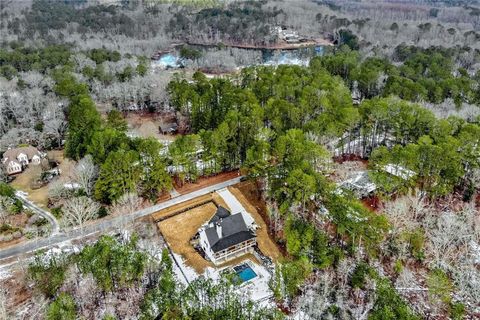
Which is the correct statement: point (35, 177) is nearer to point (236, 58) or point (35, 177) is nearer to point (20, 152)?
point (20, 152)

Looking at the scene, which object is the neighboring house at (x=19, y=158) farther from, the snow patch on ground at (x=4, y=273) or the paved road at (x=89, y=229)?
the snow patch on ground at (x=4, y=273)

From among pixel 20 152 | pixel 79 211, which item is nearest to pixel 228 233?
pixel 79 211

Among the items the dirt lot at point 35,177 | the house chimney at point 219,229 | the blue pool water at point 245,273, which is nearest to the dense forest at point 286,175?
the dirt lot at point 35,177

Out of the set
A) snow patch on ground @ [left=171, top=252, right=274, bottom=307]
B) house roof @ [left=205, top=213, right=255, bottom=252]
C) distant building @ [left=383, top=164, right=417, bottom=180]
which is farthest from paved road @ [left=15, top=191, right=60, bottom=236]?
distant building @ [left=383, top=164, right=417, bottom=180]

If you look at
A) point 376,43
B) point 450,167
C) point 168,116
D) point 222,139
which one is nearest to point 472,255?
point 450,167

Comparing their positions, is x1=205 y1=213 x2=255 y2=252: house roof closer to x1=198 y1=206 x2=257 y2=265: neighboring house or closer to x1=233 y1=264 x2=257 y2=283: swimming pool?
x1=198 y1=206 x2=257 y2=265: neighboring house

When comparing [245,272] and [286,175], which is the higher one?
[286,175]

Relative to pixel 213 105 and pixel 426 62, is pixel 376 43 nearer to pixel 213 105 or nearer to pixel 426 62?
pixel 426 62
